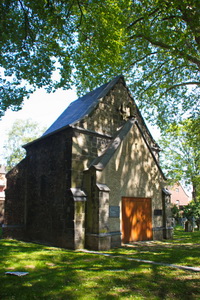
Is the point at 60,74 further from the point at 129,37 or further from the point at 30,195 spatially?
the point at 30,195

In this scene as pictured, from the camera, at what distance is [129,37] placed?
16.6 meters

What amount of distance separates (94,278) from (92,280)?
19cm

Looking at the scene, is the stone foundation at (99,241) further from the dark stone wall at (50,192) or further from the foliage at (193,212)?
the foliage at (193,212)

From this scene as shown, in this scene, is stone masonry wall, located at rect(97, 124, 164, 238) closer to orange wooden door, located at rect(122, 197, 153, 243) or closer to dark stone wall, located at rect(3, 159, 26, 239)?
orange wooden door, located at rect(122, 197, 153, 243)

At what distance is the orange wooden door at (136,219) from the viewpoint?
13.7 meters

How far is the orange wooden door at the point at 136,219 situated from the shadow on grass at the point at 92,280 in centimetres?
473

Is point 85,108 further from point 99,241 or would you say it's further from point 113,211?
point 99,241

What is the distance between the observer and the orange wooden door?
13734 mm

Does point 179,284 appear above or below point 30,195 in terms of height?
below

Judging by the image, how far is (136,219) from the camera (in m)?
14.4

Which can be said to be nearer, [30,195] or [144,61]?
[30,195]

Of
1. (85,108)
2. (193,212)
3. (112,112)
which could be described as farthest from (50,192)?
(193,212)

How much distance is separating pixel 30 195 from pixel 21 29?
955 cm

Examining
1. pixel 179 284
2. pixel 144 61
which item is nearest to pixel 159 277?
pixel 179 284
